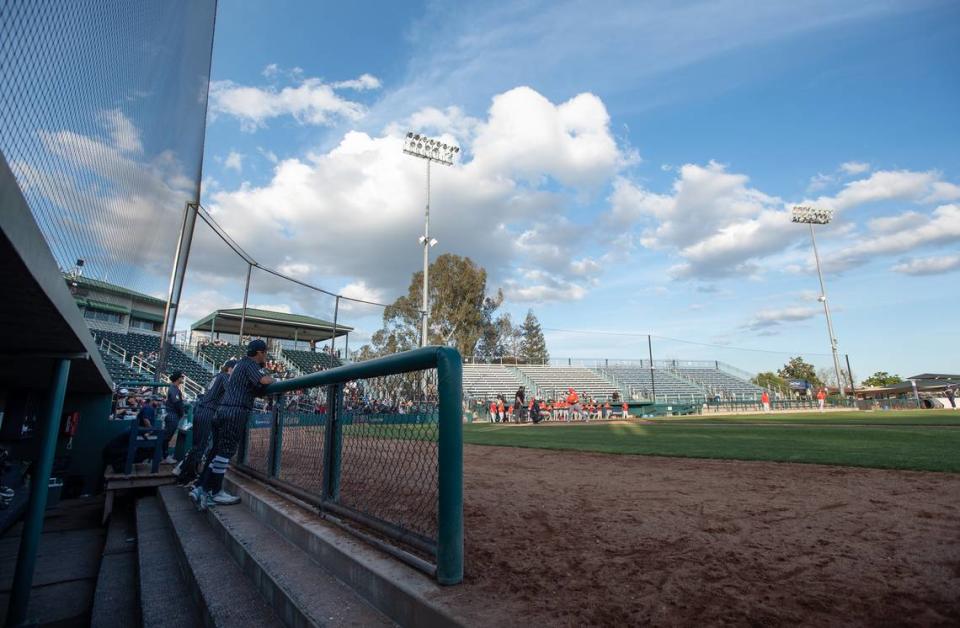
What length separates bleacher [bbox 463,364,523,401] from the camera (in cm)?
3086

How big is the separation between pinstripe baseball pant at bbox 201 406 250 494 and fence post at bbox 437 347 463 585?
2706 mm

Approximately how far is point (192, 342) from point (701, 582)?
26532 millimetres

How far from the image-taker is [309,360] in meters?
23.4

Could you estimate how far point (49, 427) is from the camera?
2.41 metres

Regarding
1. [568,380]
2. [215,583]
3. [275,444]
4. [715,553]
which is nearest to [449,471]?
[715,553]

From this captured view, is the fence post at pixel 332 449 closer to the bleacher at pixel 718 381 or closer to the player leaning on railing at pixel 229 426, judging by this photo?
the player leaning on railing at pixel 229 426

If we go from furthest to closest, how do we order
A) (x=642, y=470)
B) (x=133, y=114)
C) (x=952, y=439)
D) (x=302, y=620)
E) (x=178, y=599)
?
1. (x=952, y=439)
2. (x=642, y=470)
3. (x=133, y=114)
4. (x=178, y=599)
5. (x=302, y=620)

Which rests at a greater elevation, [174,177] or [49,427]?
[174,177]

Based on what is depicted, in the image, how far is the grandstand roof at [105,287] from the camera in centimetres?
318

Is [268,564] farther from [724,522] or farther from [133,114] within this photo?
[133,114]

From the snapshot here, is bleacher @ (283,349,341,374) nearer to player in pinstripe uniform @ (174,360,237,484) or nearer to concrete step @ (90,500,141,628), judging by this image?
player in pinstripe uniform @ (174,360,237,484)

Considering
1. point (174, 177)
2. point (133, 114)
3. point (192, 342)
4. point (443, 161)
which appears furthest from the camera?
point (443, 161)

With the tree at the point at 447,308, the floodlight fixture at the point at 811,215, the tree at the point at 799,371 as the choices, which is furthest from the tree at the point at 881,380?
the tree at the point at 447,308

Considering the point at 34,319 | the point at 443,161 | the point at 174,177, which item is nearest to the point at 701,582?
the point at 34,319
